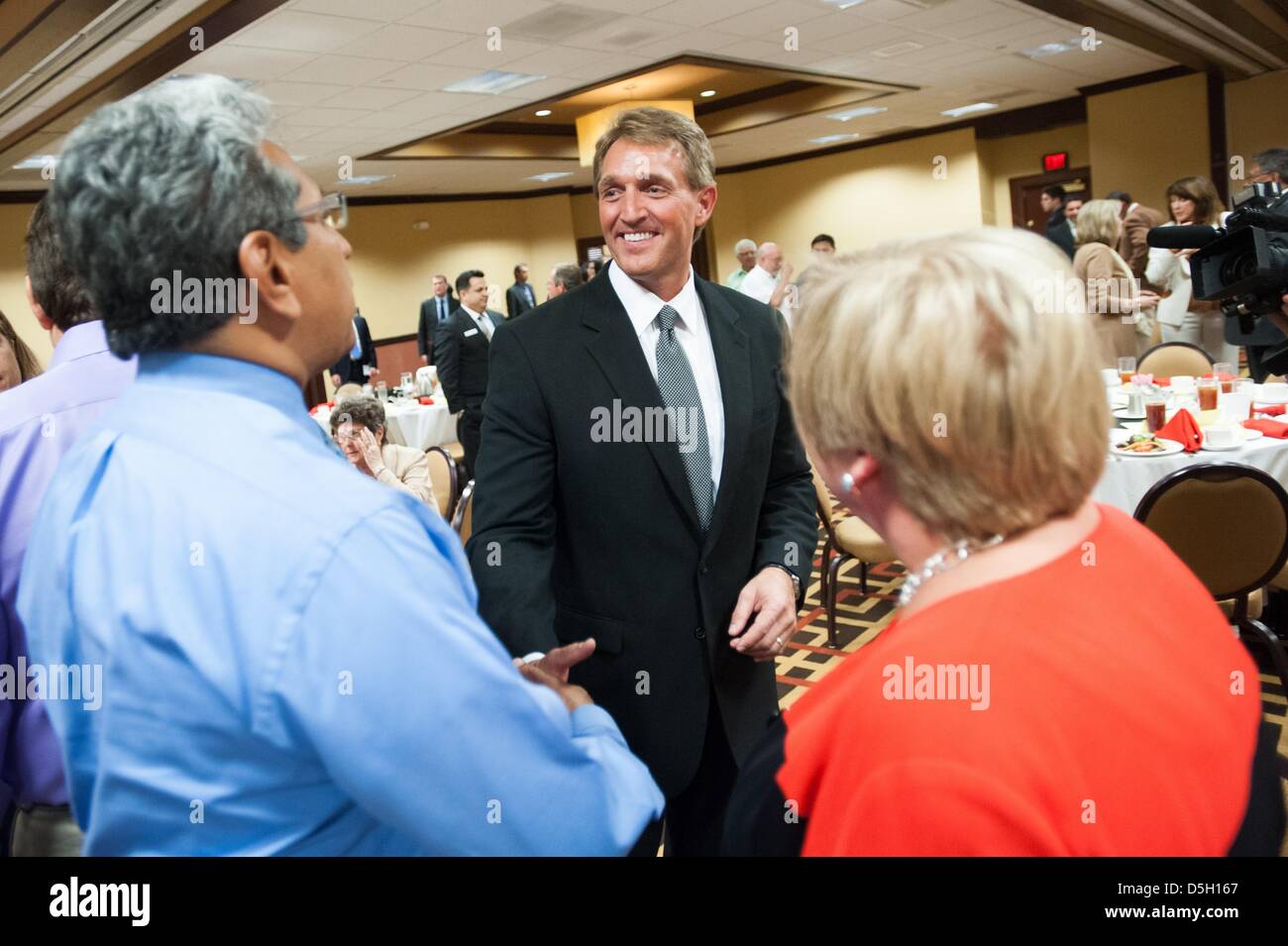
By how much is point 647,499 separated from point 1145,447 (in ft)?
7.89

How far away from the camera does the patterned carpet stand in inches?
120

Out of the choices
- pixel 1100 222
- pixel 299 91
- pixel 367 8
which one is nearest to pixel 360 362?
pixel 299 91

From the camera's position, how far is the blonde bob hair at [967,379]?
28.3 inches

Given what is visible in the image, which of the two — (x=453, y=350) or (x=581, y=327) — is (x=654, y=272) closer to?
(x=581, y=327)

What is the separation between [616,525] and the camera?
1547mm

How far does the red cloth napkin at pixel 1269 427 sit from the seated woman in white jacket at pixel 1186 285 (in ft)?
8.75

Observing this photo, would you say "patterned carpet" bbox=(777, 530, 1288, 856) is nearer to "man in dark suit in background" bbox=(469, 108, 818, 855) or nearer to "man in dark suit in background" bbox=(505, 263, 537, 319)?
"man in dark suit in background" bbox=(469, 108, 818, 855)

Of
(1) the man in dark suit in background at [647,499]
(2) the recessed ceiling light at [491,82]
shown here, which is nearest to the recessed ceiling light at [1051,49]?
(2) the recessed ceiling light at [491,82]

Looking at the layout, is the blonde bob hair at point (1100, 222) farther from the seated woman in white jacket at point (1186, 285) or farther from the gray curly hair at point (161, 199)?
the gray curly hair at point (161, 199)

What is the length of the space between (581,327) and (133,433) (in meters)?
0.93

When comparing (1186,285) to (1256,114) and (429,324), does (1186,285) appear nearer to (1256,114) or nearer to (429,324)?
(1256,114)

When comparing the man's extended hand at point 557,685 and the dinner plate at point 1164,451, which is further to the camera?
the dinner plate at point 1164,451

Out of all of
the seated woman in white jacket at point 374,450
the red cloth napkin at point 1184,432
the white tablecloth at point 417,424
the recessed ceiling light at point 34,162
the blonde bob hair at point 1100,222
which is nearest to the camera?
the red cloth napkin at point 1184,432
